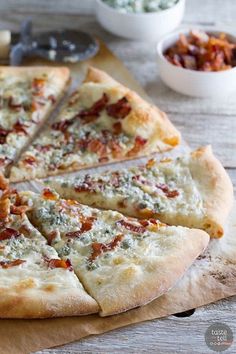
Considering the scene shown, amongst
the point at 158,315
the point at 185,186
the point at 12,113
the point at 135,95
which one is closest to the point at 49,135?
the point at 12,113

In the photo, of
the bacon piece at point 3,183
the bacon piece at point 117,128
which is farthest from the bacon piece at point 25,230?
the bacon piece at point 117,128

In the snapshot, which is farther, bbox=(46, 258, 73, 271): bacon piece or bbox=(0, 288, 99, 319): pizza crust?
bbox=(46, 258, 73, 271): bacon piece

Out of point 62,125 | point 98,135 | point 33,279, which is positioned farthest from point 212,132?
point 33,279

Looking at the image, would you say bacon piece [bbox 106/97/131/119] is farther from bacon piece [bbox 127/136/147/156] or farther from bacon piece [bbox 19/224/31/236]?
bacon piece [bbox 19/224/31/236]

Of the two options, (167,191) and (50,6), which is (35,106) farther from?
(50,6)

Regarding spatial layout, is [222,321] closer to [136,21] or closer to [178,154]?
[178,154]

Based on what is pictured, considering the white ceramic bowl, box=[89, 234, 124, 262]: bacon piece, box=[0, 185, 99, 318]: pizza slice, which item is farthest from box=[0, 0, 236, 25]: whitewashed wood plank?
box=[89, 234, 124, 262]: bacon piece

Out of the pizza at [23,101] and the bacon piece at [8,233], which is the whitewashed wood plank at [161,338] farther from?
the pizza at [23,101]
